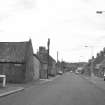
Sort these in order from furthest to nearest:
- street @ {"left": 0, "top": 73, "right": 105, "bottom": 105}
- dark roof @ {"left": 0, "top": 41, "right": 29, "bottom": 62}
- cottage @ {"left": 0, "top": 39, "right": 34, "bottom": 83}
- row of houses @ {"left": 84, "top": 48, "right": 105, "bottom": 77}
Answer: row of houses @ {"left": 84, "top": 48, "right": 105, "bottom": 77} → dark roof @ {"left": 0, "top": 41, "right": 29, "bottom": 62} → cottage @ {"left": 0, "top": 39, "right": 34, "bottom": 83} → street @ {"left": 0, "top": 73, "right": 105, "bottom": 105}

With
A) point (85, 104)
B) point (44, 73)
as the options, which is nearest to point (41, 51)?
point (44, 73)

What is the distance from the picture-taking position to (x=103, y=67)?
80.8m

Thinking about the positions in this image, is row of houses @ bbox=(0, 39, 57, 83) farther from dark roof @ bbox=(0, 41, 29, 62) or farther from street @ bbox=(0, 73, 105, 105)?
street @ bbox=(0, 73, 105, 105)

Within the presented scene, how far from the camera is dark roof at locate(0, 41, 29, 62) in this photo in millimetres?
38969

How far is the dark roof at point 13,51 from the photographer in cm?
3897

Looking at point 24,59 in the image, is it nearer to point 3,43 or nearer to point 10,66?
point 10,66

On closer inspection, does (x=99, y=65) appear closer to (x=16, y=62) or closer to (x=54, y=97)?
(x=16, y=62)

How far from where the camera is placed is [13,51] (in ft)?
133

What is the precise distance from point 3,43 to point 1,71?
6512 millimetres

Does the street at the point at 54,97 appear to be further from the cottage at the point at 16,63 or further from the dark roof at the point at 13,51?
the dark roof at the point at 13,51

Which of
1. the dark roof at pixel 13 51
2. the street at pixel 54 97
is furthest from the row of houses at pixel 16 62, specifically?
the street at pixel 54 97

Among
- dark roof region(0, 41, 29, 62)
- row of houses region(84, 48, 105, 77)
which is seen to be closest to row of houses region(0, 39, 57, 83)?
dark roof region(0, 41, 29, 62)

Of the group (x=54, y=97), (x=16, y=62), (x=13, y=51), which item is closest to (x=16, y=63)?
(x=16, y=62)

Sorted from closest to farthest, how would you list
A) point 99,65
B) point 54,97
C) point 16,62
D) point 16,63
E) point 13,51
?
point 54,97 → point 16,62 → point 16,63 → point 13,51 → point 99,65
